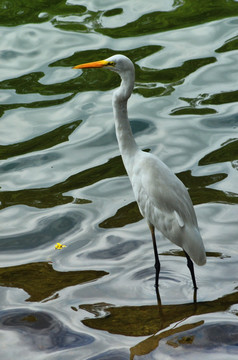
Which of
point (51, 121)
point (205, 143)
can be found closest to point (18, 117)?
point (51, 121)

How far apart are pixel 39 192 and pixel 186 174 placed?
1.49 metres

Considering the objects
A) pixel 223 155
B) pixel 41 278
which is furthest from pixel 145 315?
pixel 223 155

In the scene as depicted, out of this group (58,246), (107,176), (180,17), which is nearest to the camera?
(58,246)

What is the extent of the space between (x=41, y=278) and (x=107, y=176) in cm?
199

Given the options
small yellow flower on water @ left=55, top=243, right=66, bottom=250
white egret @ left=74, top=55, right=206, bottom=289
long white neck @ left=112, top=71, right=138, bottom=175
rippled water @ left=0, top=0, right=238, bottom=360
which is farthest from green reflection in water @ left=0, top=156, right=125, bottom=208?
white egret @ left=74, top=55, right=206, bottom=289

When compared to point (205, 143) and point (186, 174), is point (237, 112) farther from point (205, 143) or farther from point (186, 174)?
point (186, 174)

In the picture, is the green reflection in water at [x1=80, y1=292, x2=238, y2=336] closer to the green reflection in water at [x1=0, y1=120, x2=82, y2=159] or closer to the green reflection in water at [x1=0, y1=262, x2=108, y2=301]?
the green reflection in water at [x1=0, y1=262, x2=108, y2=301]

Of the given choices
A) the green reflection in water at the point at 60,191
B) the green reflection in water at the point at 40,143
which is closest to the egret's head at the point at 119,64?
the green reflection in water at the point at 60,191

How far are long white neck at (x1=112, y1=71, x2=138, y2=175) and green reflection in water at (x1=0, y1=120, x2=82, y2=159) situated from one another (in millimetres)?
2775

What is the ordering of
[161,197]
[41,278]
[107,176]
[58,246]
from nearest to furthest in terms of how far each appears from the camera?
[161,197], [41,278], [58,246], [107,176]

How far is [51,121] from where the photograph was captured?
8172 millimetres

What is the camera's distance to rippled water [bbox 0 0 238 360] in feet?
14.5

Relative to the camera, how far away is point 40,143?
305 inches

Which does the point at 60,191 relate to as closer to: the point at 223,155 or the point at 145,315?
the point at 223,155
